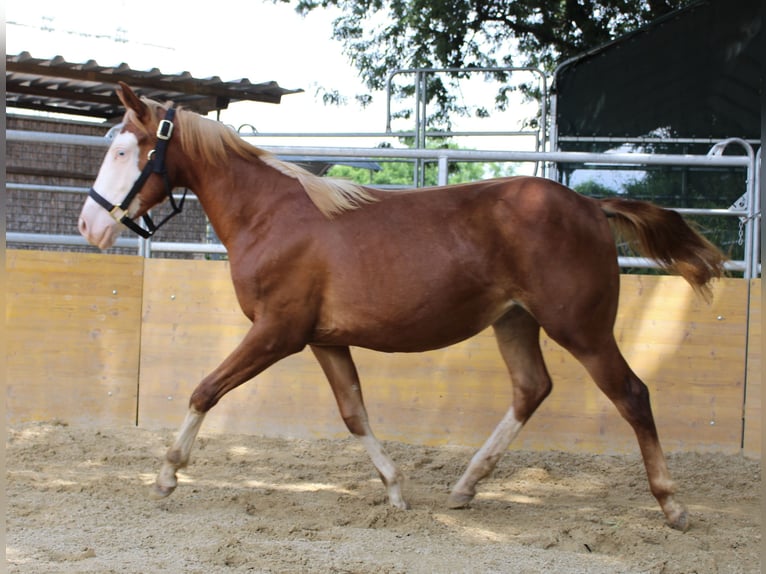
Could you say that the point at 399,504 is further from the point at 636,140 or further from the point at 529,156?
the point at 636,140

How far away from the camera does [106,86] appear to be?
9.98 meters

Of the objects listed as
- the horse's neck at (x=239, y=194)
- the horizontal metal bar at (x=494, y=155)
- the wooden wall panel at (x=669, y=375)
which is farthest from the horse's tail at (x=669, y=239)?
the horse's neck at (x=239, y=194)

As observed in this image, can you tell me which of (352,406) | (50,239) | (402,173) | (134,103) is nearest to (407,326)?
(352,406)

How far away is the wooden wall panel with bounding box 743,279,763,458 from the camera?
5141 millimetres

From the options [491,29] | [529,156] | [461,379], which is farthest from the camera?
[491,29]

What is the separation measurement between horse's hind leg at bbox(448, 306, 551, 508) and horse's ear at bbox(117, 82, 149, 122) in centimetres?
210

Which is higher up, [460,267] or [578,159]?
[578,159]

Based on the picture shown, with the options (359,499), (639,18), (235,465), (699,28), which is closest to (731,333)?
(359,499)

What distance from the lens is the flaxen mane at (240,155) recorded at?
408 centimetres

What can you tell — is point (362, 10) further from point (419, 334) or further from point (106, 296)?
point (419, 334)

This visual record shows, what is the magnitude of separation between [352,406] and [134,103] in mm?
1860

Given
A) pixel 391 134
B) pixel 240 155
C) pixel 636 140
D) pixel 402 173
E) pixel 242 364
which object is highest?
pixel 402 173

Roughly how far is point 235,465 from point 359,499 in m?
1.00

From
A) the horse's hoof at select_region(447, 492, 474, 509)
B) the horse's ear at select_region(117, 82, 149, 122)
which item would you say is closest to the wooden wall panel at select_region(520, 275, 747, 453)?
the horse's hoof at select_region(447, 492, 474, 509)
